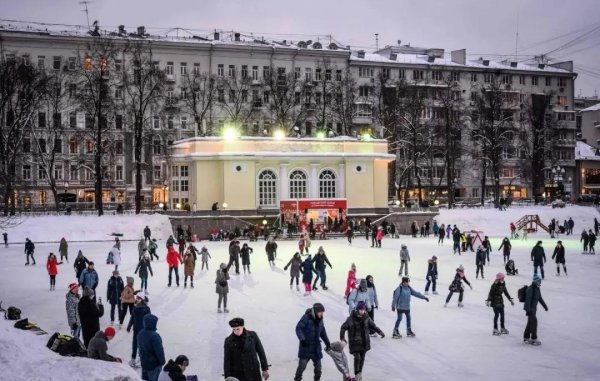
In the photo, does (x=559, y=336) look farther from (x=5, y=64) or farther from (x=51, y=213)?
(x=5, y=64)

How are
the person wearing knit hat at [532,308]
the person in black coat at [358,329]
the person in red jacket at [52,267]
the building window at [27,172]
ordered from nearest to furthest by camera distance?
the person in black coat at [358,329] < the person wearing knit hat at [532,308] < the person in red jacket at [52,267] < the building window at [27,172]

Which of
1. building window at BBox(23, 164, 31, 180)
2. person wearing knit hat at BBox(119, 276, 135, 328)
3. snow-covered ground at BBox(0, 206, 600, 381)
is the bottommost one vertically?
snow-covered ground at BBox(0, 206, 600, 381)

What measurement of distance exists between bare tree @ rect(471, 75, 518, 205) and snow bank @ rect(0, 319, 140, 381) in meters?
55.4

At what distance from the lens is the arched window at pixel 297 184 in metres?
54.6

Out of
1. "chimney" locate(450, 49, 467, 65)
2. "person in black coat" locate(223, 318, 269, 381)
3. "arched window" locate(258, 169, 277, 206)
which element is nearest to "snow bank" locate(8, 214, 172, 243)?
"arched window" locate(258, 169, 277, 206)

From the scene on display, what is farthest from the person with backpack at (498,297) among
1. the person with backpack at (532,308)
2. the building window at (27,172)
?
the building window at (27,172)

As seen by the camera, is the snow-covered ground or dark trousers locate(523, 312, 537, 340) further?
dark trousers locate(523, 312, 537, 340)

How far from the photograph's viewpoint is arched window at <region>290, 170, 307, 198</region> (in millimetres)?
54625

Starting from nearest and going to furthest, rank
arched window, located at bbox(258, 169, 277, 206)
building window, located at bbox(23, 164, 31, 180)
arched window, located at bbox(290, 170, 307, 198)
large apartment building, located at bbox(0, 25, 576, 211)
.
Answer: arched window, located at bbox(258, 169, 277, 206) < arched window, located at bbox(290, 170, 307, 198) < building window, located at bbox(23, 164, 31, 180) < large apartment building, located at bbox(0, 25, 576, 211)

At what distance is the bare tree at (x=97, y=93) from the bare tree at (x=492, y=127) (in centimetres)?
3426

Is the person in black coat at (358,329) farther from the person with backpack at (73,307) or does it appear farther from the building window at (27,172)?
the building window at (27,172)

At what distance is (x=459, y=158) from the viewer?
8138 cm

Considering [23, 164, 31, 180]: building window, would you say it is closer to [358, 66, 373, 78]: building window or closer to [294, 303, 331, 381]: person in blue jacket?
[358, 66, 373, 78]: building window

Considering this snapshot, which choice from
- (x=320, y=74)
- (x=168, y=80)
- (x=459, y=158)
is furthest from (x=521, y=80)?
(x=168, y=80)
